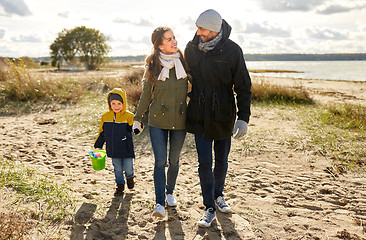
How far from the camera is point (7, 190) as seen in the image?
344 cm

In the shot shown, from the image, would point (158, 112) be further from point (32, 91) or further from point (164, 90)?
point (32, 91)

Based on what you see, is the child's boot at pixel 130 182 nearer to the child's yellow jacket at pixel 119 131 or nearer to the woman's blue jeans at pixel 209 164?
the child's yellow jacket at pixel 119 131

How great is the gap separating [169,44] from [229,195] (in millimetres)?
2171

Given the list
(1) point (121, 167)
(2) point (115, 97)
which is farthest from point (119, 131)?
(1) point (121, 167)

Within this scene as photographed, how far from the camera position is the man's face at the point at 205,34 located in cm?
286

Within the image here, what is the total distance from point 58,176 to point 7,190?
0.99 m

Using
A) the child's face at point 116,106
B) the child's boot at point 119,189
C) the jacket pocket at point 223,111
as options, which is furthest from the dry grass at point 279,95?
the jacket pocket at point 223,111

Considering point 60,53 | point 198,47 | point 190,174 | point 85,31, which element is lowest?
point 190,174

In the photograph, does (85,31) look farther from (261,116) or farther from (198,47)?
(198,47)

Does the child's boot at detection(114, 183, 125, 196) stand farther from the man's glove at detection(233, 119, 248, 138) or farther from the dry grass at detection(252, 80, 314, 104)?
the dry grass at detection(252, 80, 314, 104)

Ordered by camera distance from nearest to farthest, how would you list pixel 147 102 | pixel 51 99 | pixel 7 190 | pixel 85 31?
pixel 147 102
pixel 7 190
pixel 51 99
pixel 85 31

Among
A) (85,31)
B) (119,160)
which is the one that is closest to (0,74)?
(119,160)

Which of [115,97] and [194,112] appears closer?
[194,112]

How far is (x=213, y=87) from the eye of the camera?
2.92 m
